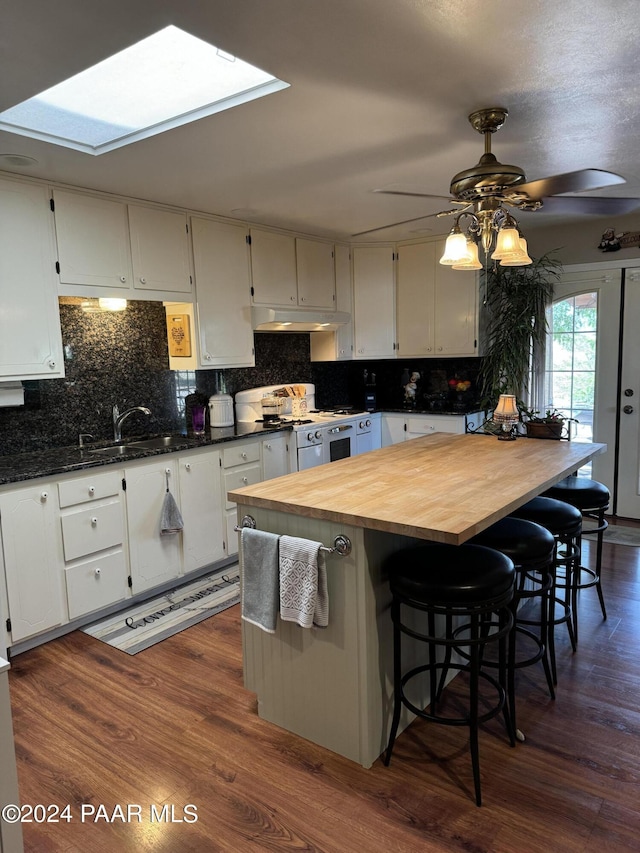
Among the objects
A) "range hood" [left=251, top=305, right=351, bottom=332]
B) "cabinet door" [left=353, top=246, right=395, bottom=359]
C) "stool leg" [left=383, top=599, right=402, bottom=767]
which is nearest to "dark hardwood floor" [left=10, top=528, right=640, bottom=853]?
"stool leg" [left=383, top=599, right=402, bottom=767]

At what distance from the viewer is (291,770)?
Answer: 2021 millimetres

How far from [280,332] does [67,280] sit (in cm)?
214

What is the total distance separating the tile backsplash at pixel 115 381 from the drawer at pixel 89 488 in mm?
552

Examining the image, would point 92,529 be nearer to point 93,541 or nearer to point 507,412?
point 93,541

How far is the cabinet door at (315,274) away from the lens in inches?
187

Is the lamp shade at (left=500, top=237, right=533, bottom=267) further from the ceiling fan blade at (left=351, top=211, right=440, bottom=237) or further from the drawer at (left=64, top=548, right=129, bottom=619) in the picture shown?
the drawer at (left=64, top=548, right=129, bottom=619)

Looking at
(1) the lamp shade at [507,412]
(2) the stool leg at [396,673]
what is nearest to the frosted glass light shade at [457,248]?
(1) the lamp shade at [507,412]

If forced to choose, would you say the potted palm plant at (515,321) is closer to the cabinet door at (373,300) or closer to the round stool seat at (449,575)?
the cabinet door at (373,300)

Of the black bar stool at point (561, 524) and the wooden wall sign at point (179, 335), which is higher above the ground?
the wooden wall sign at point (179, 335)

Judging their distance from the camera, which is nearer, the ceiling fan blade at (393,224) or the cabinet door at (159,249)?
the cabinet door at (159,249)

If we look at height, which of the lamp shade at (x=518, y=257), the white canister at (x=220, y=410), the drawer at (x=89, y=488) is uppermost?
the lamp shade at (x=518, y=257)

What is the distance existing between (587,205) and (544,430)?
A: 128 centimetres

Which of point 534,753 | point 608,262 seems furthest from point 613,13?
point 608,262

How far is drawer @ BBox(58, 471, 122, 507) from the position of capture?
116 inches
